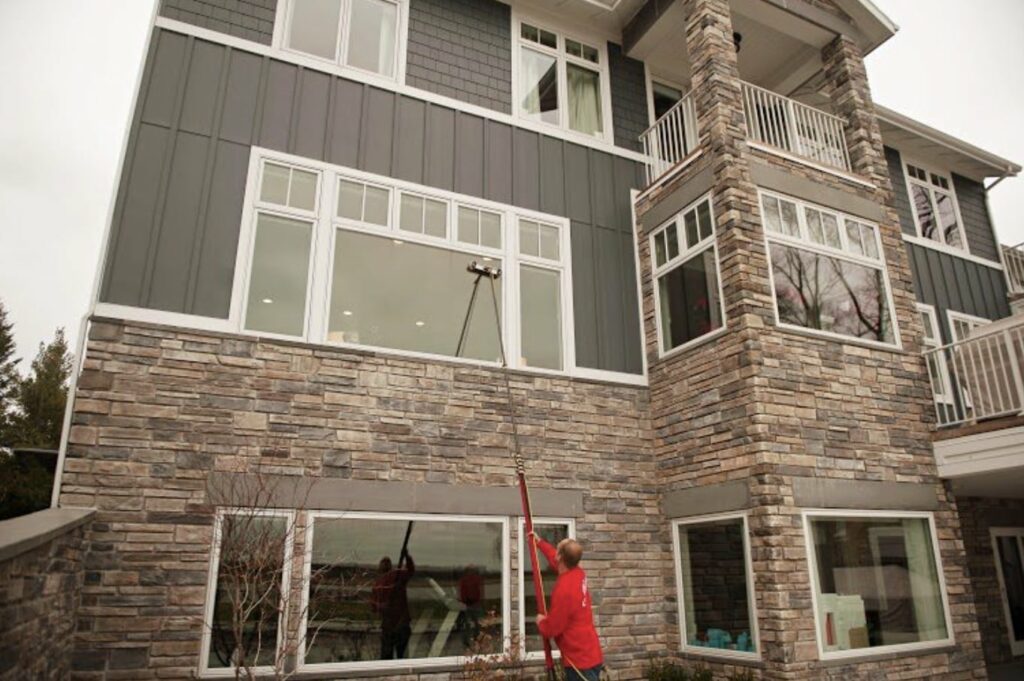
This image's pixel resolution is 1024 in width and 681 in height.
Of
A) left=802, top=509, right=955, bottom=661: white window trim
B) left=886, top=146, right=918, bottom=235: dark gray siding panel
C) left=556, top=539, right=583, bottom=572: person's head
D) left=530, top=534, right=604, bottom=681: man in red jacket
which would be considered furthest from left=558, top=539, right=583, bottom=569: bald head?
left=886, top=146, right=918, bottom=235: dark gray siding panel

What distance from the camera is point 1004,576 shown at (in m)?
10.3

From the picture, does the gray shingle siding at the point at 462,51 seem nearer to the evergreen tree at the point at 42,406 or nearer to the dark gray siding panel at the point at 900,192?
the dark gray siding panel at the point at 900,192

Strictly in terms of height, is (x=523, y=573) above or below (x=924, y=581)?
above

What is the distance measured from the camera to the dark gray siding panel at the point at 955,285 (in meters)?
11.8

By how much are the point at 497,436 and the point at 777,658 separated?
3549 millimetres

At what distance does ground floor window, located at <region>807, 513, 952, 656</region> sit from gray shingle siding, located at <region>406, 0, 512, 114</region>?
6.70 m

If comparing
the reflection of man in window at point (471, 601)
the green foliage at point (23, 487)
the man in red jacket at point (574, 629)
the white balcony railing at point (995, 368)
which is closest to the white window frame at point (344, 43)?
the reflection of man in window at point (471, 601)

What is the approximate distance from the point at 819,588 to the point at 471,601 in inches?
140

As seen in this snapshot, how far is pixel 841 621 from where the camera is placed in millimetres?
6551

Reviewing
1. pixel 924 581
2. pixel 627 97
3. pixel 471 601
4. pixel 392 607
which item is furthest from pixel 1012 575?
pixel 392 607

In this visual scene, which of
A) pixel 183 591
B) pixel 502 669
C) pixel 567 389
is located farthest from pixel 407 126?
pixel 502 669

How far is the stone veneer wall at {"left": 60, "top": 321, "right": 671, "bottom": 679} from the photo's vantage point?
18.3ft

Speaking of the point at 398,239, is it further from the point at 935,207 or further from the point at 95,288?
the point at 935,207

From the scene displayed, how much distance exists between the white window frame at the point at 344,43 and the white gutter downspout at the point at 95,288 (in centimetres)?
133
